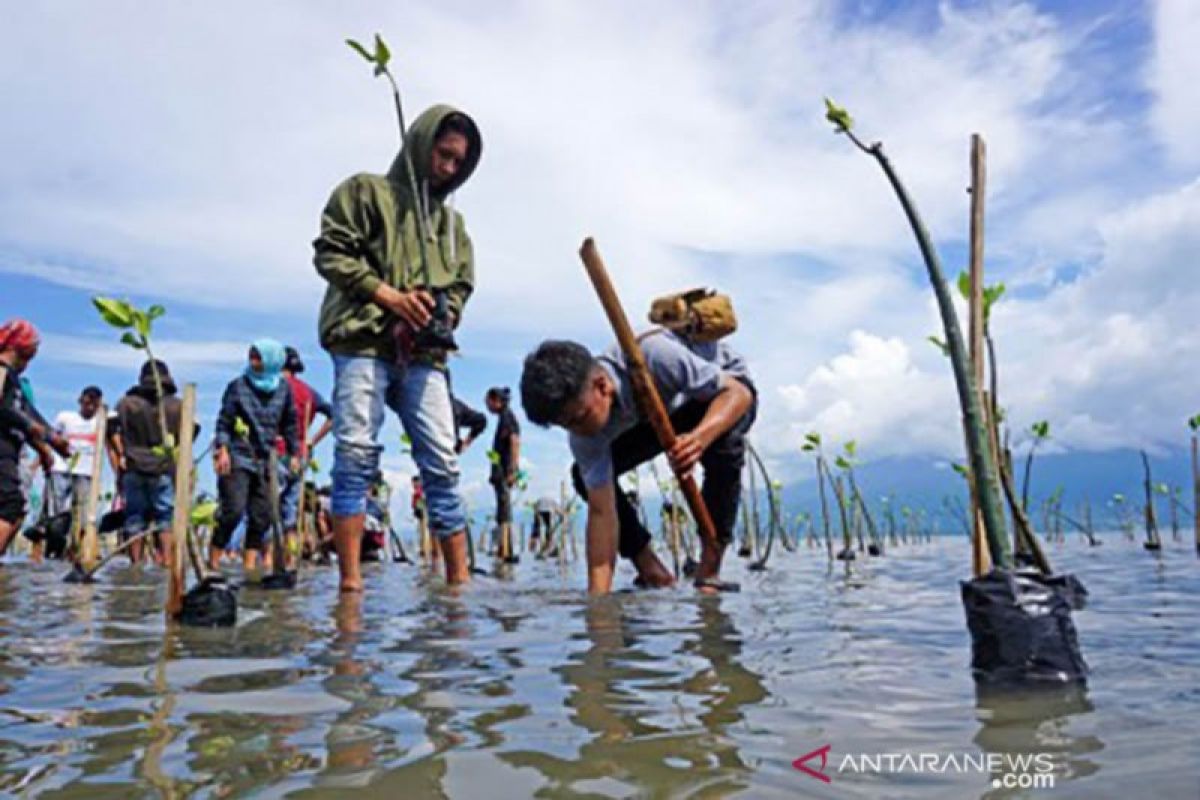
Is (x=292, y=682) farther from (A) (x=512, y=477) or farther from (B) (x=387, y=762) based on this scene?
(A) (x=512, y=477)

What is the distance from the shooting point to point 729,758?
1.28 meters

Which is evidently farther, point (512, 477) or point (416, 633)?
point (512, 477)

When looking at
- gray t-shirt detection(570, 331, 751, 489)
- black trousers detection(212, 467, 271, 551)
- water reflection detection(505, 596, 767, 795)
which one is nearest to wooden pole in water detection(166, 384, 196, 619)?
water reflection detection(505, 596, 767, 795)

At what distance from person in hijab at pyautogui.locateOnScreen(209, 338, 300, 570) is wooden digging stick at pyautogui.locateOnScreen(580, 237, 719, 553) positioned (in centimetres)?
391

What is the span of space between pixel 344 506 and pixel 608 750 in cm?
304

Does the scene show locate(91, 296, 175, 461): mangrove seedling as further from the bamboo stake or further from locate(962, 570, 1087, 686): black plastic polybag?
the bamboo stake

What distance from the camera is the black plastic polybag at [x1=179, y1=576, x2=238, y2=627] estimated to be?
2947mm

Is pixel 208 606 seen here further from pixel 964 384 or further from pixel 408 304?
pixel 964 384

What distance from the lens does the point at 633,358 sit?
11.3 ft

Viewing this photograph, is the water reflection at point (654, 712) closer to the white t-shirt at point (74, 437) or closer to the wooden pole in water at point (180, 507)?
the wooden pole in water at point (180, 507)

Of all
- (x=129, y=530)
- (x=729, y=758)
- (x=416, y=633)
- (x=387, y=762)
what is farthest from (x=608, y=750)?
(x=129, y=530)

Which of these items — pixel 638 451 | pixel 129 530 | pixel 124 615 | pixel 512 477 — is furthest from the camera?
pixel 512 477

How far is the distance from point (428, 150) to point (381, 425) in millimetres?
1319

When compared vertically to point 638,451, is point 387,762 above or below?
below
